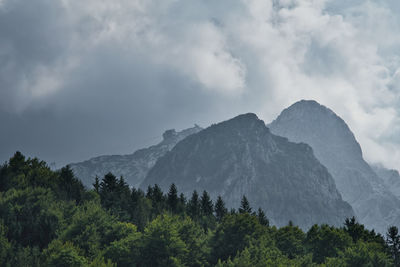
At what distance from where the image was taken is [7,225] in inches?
2579

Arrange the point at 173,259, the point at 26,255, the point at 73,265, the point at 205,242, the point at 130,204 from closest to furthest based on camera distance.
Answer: the point at 73,265 < the point at 26,255 < the point at 173,259 < the point at 205,242 < the point at 130,204

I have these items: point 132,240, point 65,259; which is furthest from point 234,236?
point 65,259

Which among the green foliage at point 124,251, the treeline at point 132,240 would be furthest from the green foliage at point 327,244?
the green foliage at point 124,251

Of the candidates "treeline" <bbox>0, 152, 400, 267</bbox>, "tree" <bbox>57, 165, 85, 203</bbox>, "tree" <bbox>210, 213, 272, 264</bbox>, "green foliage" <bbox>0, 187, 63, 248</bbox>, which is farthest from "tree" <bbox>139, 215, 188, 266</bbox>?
"tree" <bbox>57, 165, 85, 203</bbox>

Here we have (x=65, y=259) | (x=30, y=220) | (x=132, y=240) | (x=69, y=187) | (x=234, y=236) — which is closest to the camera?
(x=65, y=259)

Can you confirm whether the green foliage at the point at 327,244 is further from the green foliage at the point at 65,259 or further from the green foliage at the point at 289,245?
the green foliage at the point at 65,259

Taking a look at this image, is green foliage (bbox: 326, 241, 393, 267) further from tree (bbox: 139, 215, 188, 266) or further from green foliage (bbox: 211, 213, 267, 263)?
tree (bbox: 139, 215, 188, 266)

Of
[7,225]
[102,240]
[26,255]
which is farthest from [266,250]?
[7,225]

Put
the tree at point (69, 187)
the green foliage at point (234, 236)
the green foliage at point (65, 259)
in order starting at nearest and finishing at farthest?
the green foliage at point (65, 259) → the green foliage at point (234, 236) → the tree at point (69, 187)

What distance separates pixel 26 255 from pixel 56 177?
176 feet

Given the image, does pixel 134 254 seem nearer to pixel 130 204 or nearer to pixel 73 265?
pixel 73 265

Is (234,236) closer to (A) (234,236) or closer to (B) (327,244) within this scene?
(A) (234,236)

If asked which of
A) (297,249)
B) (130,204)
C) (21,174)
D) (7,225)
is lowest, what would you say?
(297,249)

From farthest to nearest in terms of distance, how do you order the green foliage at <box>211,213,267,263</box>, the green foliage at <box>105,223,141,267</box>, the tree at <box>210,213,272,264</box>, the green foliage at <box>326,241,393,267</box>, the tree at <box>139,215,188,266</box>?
1. the green foliage at <box>211,213,267,263</box>
2. the tree at <box>210,213,272,264</box>
3. the green foliage at <box>326,241,393,267</box>
4. the tree at <box>139,215,188,266</box>
5. the green foliage at <box>105,223,141,267</box>
